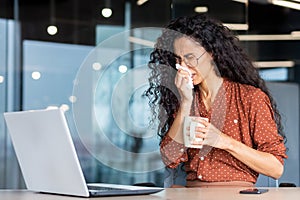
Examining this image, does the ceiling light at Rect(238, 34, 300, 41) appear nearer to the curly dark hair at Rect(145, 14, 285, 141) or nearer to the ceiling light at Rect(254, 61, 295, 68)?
the ceiling light at Rect(254, 61, 295, 68)

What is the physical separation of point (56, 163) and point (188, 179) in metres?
0.79

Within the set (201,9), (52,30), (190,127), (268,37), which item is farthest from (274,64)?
(190,127)

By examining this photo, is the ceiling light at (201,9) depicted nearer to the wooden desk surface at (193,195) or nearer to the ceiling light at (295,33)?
the ceiling light at (295,33)

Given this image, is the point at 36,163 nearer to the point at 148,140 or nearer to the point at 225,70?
the point at 225,70

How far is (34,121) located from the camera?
170cm

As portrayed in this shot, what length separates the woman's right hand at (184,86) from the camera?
224 centimetres

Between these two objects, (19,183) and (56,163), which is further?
(19,183)

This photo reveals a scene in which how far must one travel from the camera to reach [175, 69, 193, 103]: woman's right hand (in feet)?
7.36

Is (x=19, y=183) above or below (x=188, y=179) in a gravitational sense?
below

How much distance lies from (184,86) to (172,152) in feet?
0.92

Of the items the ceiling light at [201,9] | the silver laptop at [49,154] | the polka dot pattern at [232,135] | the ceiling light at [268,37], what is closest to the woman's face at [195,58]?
the polka dot pattern at [232,135]

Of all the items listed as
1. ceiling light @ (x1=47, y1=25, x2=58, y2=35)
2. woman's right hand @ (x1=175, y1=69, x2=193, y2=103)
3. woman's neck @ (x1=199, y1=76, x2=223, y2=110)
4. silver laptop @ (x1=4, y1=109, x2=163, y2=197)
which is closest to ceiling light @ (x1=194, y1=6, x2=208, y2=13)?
ceiling light @ (x1=47, y1=25, x2=58, y2=35)

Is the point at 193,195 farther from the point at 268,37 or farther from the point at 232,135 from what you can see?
the point at 268,37

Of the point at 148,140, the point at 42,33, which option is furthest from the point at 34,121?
the point at 42,33
